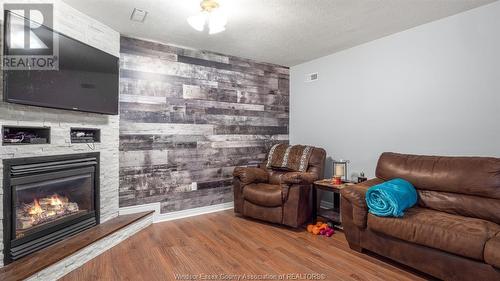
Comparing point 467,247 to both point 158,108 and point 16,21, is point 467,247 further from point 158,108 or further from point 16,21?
point 16,21

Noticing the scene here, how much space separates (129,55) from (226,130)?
1.66m

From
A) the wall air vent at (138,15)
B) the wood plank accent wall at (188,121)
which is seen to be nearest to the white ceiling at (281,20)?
the wall air vent at (138,15)

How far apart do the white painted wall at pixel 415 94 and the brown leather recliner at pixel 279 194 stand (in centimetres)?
62

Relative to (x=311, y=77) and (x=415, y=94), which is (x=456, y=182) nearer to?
(x=415, y=94)

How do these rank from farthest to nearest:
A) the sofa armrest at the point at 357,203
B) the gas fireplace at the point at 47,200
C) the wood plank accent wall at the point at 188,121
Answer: the wood plank accent wall at the point at 188,121 < the sofa armrest at the point at 357,203 < the gas fireplace at the point at 47,200

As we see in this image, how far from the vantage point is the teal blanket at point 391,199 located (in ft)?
7.15

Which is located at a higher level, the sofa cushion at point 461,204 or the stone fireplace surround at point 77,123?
the stone fireplace surround at point 77,123

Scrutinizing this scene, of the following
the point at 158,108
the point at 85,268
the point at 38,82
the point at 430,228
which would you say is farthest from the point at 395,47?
the point at 85,268

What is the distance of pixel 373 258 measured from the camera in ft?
7.98

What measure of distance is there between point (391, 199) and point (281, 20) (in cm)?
208

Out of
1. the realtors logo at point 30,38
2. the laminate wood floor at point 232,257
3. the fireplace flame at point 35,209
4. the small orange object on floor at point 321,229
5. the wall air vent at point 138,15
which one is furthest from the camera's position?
the small orange object on floor at point 321,229

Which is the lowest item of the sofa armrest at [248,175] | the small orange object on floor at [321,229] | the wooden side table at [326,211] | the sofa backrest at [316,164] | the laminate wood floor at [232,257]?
the laminate wood floor at [232,257]

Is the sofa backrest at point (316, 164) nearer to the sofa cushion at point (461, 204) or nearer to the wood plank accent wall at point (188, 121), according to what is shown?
the wood plank accent wall at point (188, 121)

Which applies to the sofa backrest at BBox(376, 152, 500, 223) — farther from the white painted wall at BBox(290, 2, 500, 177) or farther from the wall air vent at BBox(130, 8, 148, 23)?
the wall air vent at BBox(130, 8, 148, 23)
